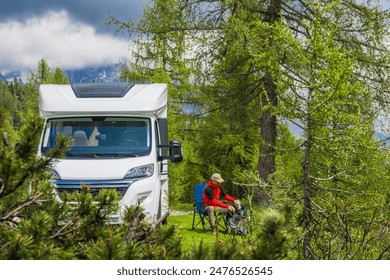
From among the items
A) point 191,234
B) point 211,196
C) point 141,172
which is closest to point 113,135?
point 141,172

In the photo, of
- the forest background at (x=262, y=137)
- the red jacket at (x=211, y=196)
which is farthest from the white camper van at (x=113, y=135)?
the forest background at (x=262, y=137)

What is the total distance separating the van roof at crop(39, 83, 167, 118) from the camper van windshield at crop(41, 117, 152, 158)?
0.14 m

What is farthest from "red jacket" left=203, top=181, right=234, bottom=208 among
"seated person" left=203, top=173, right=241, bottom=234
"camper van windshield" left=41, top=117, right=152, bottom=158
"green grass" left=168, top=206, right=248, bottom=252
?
"camper van windshield" left=41, top=117, right=152, bottom=158

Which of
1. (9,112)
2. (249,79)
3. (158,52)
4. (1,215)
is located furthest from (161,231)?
(158,52)

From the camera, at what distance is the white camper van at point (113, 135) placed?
9.20 m

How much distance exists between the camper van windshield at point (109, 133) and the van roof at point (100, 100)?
138mm

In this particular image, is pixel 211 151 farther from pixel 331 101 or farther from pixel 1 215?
pixel 1 215

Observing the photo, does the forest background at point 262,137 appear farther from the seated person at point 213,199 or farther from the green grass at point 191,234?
the seated person at point 213,199

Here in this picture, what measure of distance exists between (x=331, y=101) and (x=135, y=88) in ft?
13.3

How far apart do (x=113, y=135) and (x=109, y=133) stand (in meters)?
0.08

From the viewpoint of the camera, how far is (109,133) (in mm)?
9953

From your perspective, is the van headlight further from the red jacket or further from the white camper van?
the red jacket

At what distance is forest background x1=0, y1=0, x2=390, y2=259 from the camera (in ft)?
8.50

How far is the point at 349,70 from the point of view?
312 inches
